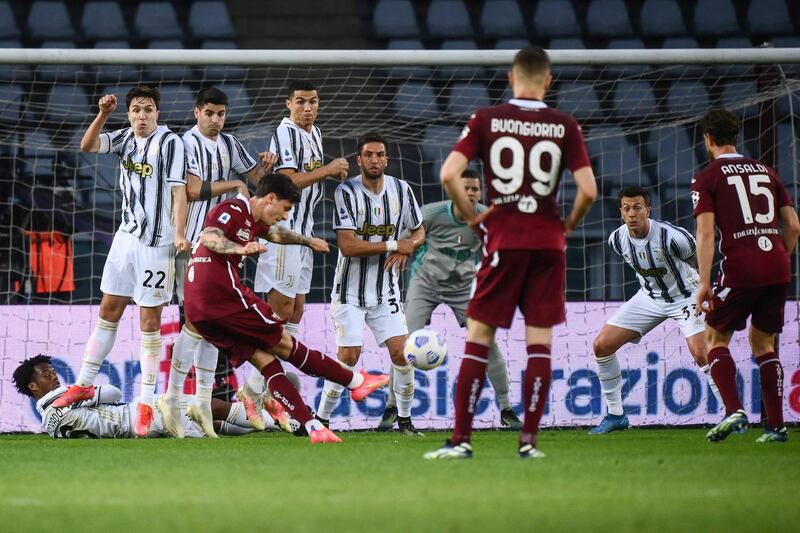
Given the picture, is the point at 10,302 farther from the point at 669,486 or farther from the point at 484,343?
the point at 669,486

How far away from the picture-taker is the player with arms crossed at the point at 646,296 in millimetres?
8070

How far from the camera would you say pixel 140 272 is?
24.9 ft

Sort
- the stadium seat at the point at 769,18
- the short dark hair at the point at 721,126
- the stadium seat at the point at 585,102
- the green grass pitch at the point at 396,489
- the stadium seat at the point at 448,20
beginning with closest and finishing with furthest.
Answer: the green grass pitch at the point at 396,489
the short dark hair at the point at 721,126
the stadium seat at the point at 585,102
the stadium seat at the point at 448,20
the stadium seat at the point at 769,18

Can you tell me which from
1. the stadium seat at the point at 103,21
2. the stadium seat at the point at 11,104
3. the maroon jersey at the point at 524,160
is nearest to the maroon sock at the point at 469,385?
the maroon jersey at the point at 524,160

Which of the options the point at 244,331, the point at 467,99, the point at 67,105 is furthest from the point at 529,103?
the point at 67,105

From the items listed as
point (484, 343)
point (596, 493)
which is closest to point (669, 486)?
point (596, 493)

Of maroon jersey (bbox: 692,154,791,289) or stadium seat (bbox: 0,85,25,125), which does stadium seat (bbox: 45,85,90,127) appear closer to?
stadium seat (bbox: 0,85,25,125)

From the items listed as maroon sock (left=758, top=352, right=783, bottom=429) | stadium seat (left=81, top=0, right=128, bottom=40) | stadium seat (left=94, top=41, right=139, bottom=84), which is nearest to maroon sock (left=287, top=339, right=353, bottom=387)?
maroon sock (left=758, top=352, right=783, bottom=429)

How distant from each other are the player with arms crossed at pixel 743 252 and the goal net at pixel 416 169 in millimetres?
2228

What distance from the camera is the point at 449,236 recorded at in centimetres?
848

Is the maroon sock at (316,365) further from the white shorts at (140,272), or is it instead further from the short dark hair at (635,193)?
the short dark hair at (635,193)

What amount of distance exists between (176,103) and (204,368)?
6348mm

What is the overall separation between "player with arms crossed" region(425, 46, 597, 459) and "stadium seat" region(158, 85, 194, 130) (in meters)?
8.37

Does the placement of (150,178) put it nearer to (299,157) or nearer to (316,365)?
(299,157)
